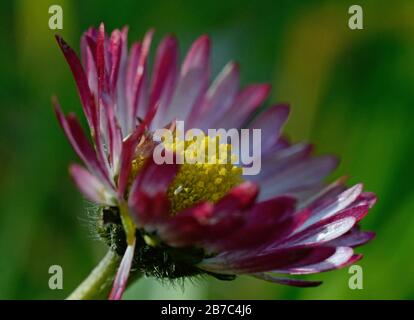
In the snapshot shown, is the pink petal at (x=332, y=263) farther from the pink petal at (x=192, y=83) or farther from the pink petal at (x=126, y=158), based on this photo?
the pink petal at (x=192, y=83)

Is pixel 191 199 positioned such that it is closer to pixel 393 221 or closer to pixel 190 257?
pixel 190 257

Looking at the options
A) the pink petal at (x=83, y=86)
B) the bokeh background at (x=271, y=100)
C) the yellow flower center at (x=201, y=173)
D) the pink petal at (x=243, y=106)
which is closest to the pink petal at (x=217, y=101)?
the pink petal at (x=243, y=106)

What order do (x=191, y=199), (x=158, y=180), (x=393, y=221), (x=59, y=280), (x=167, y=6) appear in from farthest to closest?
(x=167, y=6) < (x=393, y=221) < (x=59, y=280) < (x=191, y=199) < (x=158, y=180)

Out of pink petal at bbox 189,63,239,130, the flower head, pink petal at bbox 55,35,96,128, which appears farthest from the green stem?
pink petal at bbox 189,63,239,130
